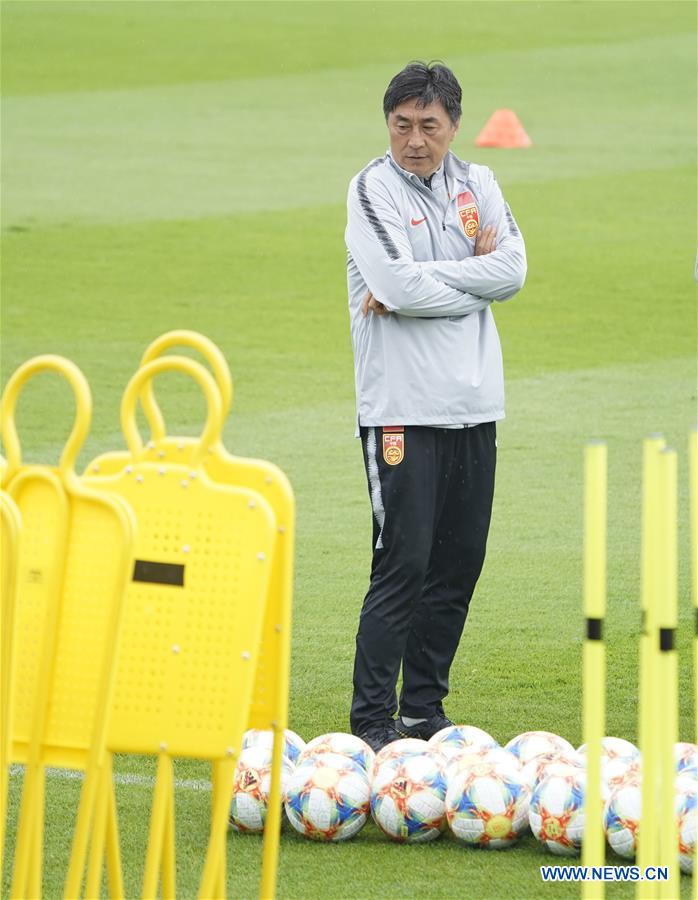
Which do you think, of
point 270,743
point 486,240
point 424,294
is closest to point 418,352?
point 424,294

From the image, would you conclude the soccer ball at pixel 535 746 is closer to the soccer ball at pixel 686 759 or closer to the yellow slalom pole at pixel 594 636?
the soccer ball at pixel 686 759

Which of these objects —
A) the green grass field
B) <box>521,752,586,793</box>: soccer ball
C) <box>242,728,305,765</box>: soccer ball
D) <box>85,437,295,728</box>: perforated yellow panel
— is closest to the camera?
<box>85,437,295,728</box>: perforated yellow panel

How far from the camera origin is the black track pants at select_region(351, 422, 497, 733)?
565 cm

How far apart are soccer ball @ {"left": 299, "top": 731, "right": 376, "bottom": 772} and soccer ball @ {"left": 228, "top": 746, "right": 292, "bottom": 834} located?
12cm

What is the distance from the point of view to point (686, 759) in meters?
Answer: 4.99

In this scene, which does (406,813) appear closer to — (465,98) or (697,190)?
(697,190)

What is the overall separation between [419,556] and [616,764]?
1030 mm

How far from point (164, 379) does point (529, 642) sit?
19.6ft

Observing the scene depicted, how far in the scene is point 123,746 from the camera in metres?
4.02

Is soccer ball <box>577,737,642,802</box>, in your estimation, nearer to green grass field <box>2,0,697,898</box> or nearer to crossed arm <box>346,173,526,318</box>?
green grass field <box>2,0,697,898</box>

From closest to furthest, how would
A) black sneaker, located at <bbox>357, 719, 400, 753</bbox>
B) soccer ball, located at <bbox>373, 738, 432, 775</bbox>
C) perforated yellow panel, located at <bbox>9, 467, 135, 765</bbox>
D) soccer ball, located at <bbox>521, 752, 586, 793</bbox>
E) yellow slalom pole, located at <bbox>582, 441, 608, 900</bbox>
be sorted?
1. yellow slalom pole, located at <bbox>582, 441, 608, 900</bbox>
2. perforated yellow panel, located at <bbox>9, 467, 135, 765</bbox>
3. soccer ball, located at <bbox>521, 752, 586, 793</bbox>
4. soccer ball, located at <bbox>373, 738, 432, 775</bbox>
5. black sneaker, located at <bbox>357, 719, 400, 753</bbox>

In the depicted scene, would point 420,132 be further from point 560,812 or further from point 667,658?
point 667,658

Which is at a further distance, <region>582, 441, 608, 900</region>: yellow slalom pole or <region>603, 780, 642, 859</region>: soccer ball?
<region>603, 780, 642, 859</region>: soccer ball

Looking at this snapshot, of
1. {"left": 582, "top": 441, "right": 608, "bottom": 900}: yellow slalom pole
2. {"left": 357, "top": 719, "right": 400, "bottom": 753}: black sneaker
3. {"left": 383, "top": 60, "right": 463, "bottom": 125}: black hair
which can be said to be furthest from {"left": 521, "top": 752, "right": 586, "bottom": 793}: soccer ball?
{"left": 383, "top": 60, "right": 463, "bottom": 125}: black hair
